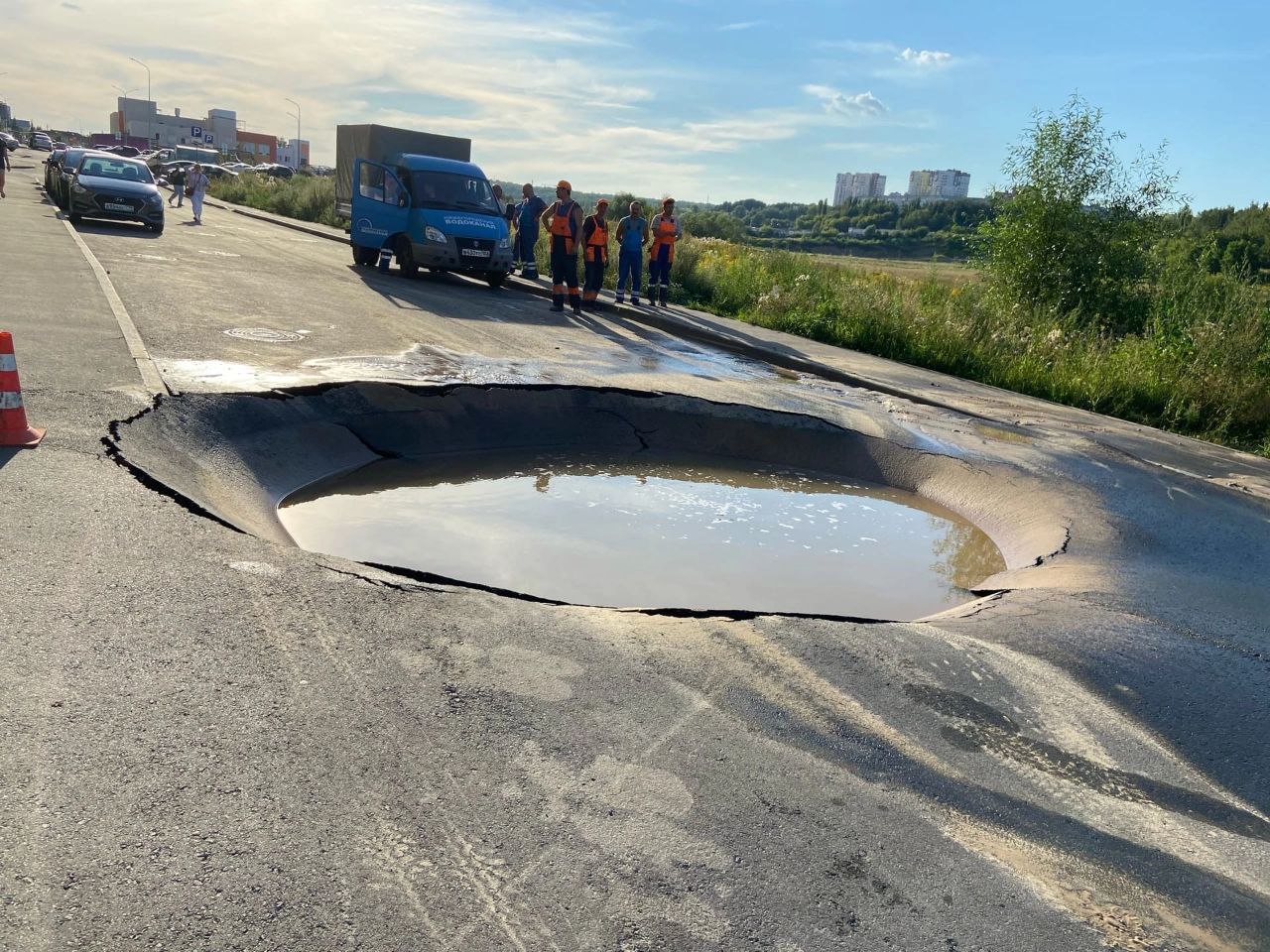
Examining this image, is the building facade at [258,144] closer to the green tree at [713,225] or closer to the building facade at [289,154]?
the building facade at [289,154]

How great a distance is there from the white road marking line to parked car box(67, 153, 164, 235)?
24.3 feet

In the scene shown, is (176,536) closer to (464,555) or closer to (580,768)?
(464,555)

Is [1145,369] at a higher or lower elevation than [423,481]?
higher

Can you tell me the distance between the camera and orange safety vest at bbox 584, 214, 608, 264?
53.7 feet

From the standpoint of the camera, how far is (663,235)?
1797cm

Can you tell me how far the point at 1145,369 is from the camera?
42.3 feet

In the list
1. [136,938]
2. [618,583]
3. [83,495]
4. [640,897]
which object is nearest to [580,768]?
[640,897]

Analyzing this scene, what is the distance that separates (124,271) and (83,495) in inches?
440

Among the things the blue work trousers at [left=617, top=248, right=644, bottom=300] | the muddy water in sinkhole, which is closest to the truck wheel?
the blue work trousers at [left=617, top=248, right=644, bottom=300]

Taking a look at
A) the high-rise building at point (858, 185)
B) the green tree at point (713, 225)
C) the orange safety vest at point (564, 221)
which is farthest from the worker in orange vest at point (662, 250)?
the high-rise building at point (858, 185)

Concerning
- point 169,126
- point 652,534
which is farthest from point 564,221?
point 169,126

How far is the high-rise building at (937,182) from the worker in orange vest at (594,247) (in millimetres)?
121834

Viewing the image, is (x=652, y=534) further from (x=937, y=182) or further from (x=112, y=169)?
(x=937, y=182)

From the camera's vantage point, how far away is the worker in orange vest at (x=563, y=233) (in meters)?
14.7
